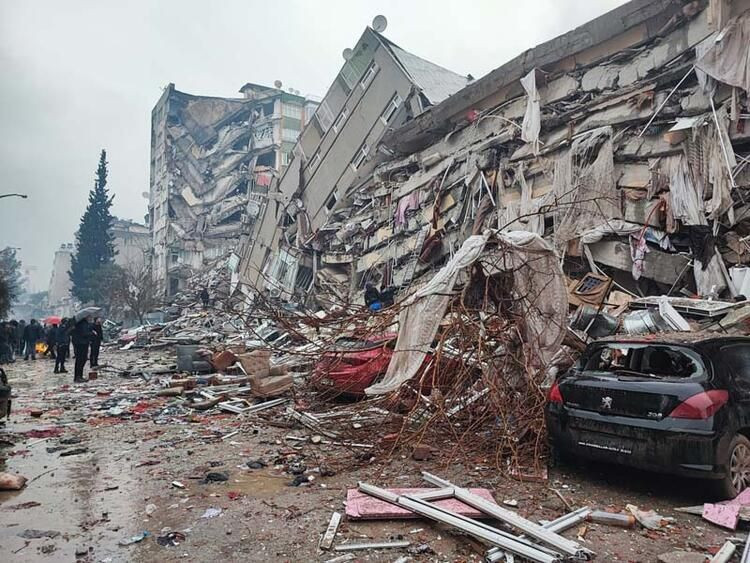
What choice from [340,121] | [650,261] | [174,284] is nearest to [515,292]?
[650,261]

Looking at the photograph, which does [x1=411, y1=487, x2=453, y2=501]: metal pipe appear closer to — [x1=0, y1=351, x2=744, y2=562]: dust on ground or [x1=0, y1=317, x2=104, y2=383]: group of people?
[x1=0, y1=351, x2=744, y2=562]: dust on ground

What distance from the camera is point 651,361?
206 inches

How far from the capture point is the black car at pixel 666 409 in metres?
4.37

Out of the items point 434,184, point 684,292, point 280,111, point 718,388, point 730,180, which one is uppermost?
point 280,111

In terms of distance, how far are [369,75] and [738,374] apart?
2378 cm

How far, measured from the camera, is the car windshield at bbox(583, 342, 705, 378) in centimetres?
480

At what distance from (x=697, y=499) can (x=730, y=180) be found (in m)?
8.43

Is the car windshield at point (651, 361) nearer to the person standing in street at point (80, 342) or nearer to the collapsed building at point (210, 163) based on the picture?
the person standing in street at point (80, 342)

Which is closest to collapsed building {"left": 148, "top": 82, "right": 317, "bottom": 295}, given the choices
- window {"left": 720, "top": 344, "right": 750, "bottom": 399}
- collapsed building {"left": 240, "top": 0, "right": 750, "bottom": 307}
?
collapsed building {"left": 240, "top": 0, "right": 750, "bottom": 307}

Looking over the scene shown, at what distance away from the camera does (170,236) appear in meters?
64.1

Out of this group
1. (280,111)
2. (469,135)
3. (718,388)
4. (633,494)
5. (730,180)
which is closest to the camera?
(718,388)

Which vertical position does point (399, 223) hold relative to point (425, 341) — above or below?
above

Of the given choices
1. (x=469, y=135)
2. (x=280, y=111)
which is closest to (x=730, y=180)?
(x=469, y=135)

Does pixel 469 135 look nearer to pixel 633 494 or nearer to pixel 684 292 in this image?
pixel 684 292
